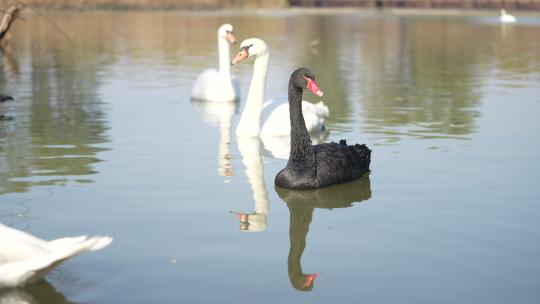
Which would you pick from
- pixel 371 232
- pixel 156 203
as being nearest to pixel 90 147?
pixel 156 203

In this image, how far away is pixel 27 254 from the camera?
575 centimetres

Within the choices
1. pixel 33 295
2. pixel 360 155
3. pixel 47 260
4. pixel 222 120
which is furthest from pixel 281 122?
pixel 47 260

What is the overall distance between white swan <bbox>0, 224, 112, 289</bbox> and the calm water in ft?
1.22

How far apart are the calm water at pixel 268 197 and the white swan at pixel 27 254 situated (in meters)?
0.37

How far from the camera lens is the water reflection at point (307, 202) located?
7.43 metres

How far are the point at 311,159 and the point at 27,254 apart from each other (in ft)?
14.3

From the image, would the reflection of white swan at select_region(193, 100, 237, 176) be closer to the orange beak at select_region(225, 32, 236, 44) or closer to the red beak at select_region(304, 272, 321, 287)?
the orange beak at select_region(225, 32, 236, 44)

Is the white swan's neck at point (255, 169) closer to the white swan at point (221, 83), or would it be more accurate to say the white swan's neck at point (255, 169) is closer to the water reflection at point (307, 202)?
the water reflection at point (307, 202)

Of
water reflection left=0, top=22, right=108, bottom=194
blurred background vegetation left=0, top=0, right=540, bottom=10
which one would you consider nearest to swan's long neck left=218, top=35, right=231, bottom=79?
water reflection left=0, top=22, right=108, bottom=194

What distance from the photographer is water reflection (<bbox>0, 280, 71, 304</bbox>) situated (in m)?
6.04

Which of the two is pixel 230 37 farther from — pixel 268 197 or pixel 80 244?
pixel 80 244

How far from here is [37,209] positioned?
854 cm

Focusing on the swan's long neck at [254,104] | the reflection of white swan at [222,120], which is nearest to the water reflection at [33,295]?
the reflection of white swan at [222,120]

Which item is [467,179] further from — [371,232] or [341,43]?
[341,43]
